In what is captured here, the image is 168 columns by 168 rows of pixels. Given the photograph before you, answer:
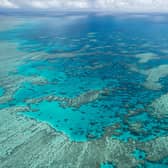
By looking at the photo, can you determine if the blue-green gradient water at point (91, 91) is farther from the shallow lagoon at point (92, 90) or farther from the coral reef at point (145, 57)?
the coral reef at point (145, 57)

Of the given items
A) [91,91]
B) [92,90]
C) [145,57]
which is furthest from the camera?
[145,57]

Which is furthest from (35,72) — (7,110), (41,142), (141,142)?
(141,142)

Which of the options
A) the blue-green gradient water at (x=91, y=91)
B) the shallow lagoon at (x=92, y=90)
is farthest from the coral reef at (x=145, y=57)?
the blue-green gradient water at (x=91, y=91)

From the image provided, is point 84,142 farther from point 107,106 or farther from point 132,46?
point 132,46

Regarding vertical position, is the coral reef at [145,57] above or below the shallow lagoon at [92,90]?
below

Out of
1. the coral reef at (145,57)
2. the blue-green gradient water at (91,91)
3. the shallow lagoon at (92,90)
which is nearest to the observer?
the shallow lagoon at (92,90)

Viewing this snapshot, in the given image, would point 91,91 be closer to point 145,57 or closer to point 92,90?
point 92,90

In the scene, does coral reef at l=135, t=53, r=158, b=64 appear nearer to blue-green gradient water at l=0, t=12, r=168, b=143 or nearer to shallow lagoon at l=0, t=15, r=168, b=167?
shallow lagoon at l=0, t=15, r=168, b=167

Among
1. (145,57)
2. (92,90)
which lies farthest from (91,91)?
(145,57)
